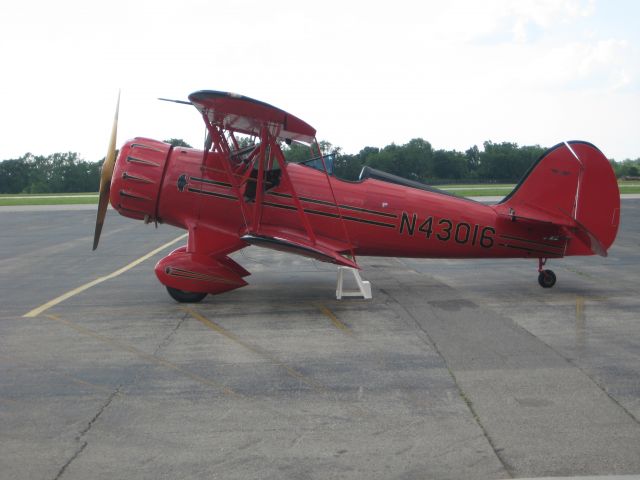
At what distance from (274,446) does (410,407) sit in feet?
4.50

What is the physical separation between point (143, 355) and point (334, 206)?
15.4 ft

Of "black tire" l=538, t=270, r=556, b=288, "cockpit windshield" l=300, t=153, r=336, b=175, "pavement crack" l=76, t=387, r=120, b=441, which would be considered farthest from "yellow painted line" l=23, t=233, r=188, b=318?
"black tire" l=538, t=270, r=556, b=288

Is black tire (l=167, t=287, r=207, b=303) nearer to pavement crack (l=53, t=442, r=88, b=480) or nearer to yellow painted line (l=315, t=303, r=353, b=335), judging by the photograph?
yellow painted line (l=315, t=303, r=353, b=335)

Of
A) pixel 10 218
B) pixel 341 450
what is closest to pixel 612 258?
pixel 341 450

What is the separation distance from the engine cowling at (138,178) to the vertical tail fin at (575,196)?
5.89 meters

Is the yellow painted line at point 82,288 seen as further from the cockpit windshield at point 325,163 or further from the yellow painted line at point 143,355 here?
the cockpit windshield at point 325,163

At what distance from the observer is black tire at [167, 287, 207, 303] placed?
10516 mm

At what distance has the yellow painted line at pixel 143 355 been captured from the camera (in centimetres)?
632

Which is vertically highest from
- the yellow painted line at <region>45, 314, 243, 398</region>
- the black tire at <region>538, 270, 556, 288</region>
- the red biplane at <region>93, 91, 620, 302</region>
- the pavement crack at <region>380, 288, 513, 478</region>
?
the red biplane at <region>93, 91, 620, 302</region>

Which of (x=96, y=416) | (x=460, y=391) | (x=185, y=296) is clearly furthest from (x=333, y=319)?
(x=96, y=416)

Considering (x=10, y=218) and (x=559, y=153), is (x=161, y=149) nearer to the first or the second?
(x=559, y=153)

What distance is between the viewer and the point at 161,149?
11.2 m

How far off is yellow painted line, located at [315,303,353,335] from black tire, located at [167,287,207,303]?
1.87 meters

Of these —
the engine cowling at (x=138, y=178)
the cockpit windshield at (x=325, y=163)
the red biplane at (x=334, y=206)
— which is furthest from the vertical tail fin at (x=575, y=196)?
the engine cowling at (x=138, y=178)
